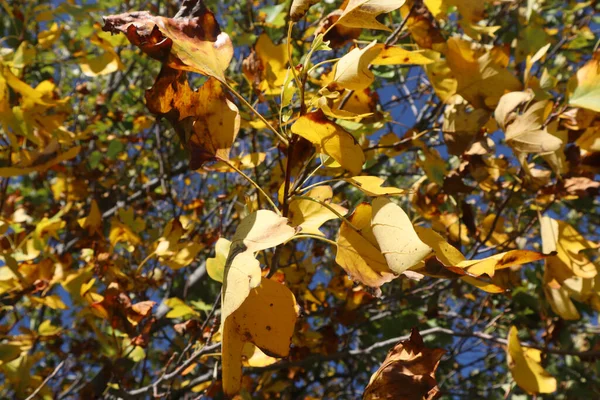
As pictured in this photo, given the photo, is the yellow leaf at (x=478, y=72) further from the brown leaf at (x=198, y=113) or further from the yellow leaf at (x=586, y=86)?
the brown leaf at (x=198, y=113)

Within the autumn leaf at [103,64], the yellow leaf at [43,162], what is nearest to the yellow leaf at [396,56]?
the yellow leaf at [43,162]

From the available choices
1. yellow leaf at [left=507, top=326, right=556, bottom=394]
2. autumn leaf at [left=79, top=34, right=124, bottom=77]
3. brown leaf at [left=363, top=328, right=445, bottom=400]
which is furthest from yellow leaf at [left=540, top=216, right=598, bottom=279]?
autumn leaf at [left=79, top=34, right=124, bottom=77]

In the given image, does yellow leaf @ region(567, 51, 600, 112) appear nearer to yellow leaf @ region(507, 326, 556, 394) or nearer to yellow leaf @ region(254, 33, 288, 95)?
yellow leaf @ region(507, 326, 556, 394)

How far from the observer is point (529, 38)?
5.07 feet

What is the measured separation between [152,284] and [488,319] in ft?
5.49

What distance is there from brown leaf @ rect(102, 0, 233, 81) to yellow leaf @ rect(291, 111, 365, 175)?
0.46 ft

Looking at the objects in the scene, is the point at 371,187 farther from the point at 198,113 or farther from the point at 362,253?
the point at 198,113

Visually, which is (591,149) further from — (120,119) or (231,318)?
(120,119)

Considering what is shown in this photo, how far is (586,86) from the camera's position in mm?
1010

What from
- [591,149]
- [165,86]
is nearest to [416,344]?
[165,86]

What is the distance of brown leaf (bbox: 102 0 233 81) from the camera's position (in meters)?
0.63

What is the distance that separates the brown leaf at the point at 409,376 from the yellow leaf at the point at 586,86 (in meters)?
0.64

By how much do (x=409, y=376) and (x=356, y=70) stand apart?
1.37 ft

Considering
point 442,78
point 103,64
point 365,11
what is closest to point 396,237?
point 365,11
